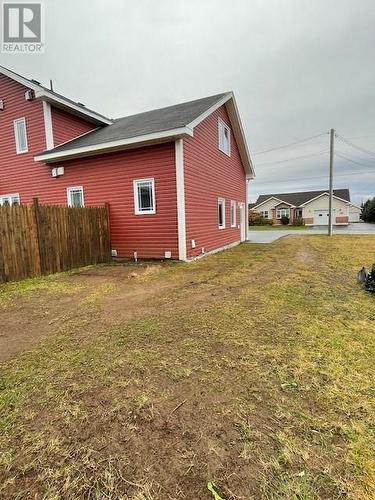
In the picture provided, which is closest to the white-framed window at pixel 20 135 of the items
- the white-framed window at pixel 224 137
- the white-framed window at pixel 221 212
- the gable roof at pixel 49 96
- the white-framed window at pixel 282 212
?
the gable roof at pixel 49 96

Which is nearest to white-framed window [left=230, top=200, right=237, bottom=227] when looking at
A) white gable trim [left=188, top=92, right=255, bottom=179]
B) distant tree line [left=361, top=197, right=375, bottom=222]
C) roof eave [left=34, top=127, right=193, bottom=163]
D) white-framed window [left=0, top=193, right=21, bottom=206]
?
white gable trim [left=188, top=92, right=255, bottom=179]

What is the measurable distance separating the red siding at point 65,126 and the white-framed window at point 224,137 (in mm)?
6423

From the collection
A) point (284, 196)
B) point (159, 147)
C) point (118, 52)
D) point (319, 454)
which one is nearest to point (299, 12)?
point (159, 147)

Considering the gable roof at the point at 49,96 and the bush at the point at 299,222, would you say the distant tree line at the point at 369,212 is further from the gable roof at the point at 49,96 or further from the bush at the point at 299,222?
the gable roof at the point at 49,96

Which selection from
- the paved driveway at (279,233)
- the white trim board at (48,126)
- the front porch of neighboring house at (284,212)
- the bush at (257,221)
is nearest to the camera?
the white trim board at (48,126)

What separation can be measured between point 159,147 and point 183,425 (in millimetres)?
8326

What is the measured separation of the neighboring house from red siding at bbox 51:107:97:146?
42.2 m

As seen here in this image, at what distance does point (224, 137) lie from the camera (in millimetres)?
12906

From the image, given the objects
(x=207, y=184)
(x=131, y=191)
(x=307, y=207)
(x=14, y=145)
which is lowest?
(x=131, y=191)

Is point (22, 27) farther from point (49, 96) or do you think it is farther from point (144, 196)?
point (144, 196)

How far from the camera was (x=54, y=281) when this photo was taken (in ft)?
22.5

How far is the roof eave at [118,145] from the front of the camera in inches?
320

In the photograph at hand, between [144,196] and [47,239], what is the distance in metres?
3.39

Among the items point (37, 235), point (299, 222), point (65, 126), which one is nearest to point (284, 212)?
point (299, 222)
